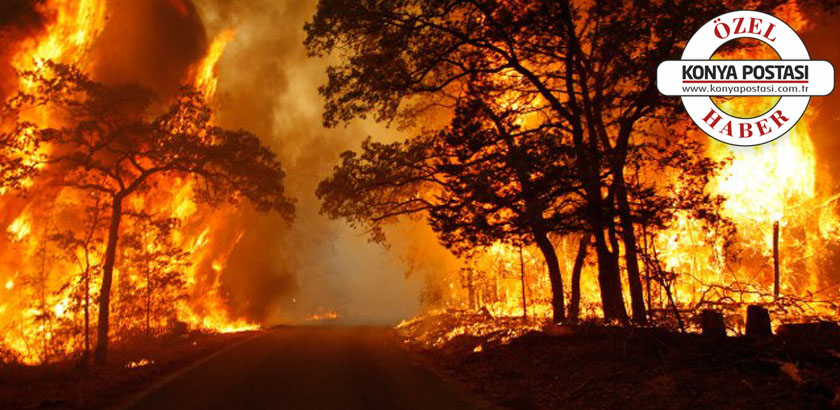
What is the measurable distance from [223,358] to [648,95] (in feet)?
45.6

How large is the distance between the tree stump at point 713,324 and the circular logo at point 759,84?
337 centimetres

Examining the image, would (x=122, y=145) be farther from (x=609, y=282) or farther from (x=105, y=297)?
(x=609, y=282)

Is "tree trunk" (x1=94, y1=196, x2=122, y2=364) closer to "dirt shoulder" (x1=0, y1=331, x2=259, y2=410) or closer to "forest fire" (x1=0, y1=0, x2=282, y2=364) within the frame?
"dirt shoulder" (x1=0, y1=331, x2=259, y2=410)

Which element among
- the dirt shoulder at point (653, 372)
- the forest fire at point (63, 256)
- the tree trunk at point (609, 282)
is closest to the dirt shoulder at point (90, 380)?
the forest fire at point (63, 256)

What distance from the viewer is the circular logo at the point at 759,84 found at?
774 centimetres

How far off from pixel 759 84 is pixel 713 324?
422 cm

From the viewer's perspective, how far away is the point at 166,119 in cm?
1644

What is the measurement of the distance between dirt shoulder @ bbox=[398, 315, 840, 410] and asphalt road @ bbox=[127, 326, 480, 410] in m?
1.24

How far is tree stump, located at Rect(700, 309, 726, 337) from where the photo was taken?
9133 millimetres

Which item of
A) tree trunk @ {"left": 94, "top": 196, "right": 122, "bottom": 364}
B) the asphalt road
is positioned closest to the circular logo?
the asphalt road

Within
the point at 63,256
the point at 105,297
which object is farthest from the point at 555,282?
the point at 63,256

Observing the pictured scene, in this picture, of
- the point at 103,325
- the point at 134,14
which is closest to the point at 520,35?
the point at 103,325

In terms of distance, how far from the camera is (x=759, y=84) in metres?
8.07

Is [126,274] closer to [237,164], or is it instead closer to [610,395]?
[237,164]
